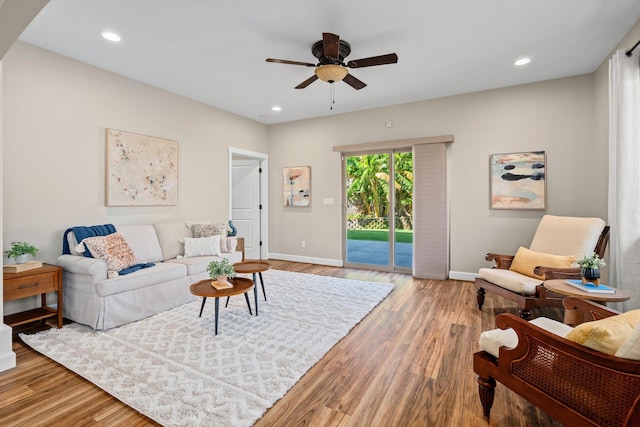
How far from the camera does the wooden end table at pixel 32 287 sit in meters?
2.50

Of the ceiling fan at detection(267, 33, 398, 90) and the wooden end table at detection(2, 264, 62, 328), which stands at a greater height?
the ceiling fan at detection(267, 33, 398, 90)

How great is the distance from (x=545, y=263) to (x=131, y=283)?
13.9 ft

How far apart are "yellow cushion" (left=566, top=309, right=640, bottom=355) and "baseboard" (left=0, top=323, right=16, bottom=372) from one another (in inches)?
139

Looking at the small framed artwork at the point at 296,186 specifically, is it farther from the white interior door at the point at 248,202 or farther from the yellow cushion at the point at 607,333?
the yellow cushion at the point at 607,333

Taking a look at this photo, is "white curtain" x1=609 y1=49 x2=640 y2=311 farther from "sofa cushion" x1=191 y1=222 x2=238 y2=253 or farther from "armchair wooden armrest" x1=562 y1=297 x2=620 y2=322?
"sofa cushion" x1=191 y1=222 x2=238 y2=253

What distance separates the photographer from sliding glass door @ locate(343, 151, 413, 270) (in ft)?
16.6

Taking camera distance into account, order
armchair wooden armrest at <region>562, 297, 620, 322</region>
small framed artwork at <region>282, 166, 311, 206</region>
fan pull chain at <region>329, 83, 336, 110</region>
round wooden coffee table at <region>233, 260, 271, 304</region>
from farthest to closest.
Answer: small framed artwork at <region>282, 166, 311, 206</region>
fan pull chain at <region>329, 83, 336, 110</region>
round wooden coffee table at <region>233, 260, 271, 304</region>
armchair wooden armrest at <region>562, 297, 620, 322</region>

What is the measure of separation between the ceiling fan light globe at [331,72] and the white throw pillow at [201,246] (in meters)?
2.58

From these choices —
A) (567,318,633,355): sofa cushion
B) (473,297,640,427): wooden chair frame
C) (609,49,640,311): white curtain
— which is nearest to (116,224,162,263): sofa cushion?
(473,297,640,427): wooden chair frame

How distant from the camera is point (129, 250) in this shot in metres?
3.29

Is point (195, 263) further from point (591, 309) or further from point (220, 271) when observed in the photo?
point (591, 309)

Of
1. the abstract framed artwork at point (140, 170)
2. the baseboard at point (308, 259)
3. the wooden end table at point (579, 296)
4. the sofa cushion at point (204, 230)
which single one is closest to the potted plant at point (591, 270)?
the wooden end table at point (579, 296)

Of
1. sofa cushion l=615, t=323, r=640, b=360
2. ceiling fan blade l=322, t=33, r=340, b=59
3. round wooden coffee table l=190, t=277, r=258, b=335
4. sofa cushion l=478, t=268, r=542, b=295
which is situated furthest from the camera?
sofa cushion l=478, t=268, r=542, b=295

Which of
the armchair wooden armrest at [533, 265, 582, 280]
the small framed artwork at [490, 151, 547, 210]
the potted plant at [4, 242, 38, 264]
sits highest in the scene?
the small framed artwork at [490, 151, 547, 210]
